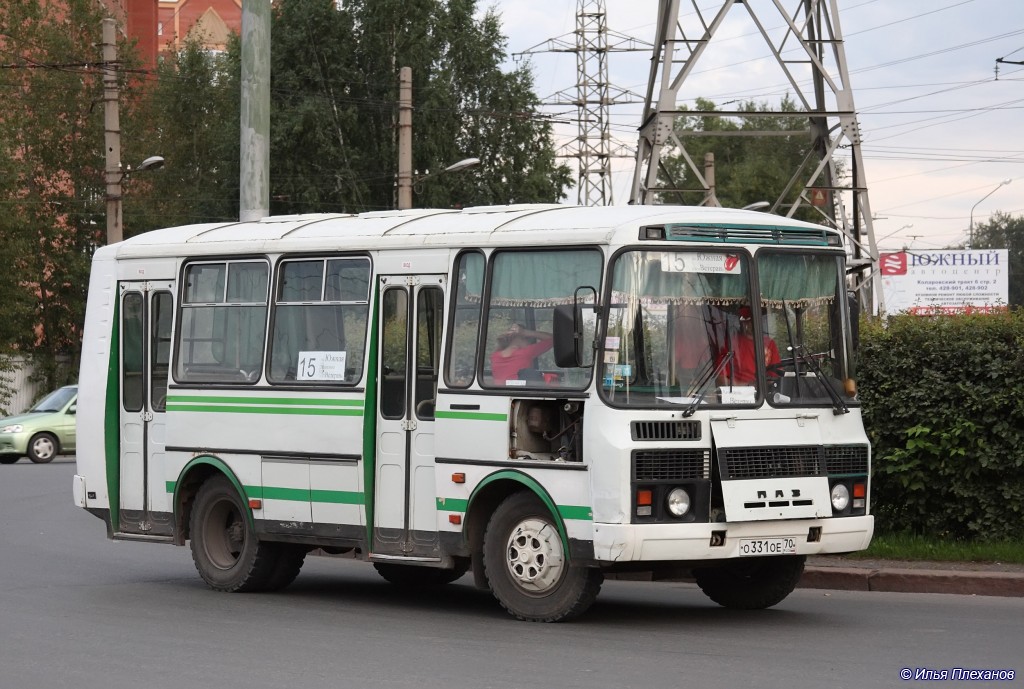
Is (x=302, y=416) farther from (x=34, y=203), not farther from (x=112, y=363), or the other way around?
(x=34, y=203)

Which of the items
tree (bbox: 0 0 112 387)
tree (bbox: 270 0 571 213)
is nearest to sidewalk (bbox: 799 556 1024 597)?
tree (bbox: 0 0 112 387)

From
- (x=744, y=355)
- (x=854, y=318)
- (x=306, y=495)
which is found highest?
(x=854, y=318)

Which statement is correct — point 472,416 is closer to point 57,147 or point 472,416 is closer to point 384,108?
point 384,108

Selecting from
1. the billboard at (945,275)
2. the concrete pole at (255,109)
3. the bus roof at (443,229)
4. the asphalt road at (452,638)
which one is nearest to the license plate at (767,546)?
the asphalt road at (452,638)

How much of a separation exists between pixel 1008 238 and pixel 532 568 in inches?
3443

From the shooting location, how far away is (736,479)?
10617 millimetres

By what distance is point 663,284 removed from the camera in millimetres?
10867

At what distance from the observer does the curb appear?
41.7ft

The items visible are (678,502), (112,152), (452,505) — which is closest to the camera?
(678,502)

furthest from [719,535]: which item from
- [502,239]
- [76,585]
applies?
[76,585]

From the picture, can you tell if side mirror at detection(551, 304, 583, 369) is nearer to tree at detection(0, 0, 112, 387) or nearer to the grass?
the grass

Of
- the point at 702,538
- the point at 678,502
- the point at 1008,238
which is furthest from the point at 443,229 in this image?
the point at 1008,238

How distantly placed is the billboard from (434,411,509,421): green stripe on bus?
52.1 metres

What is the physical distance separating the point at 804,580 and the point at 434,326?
3933mm
